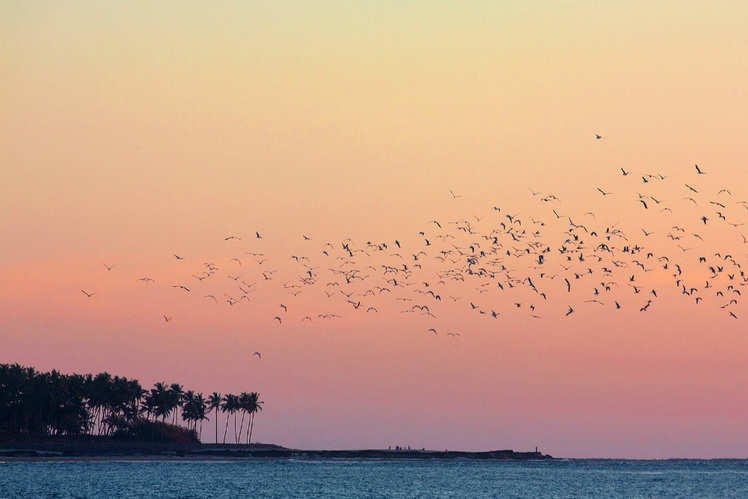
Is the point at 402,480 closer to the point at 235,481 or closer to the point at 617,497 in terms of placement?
the point at 235,481

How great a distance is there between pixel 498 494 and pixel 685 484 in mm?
57299

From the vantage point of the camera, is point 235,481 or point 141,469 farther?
point 141,469

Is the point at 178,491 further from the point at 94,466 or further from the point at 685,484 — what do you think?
the point at 685,484

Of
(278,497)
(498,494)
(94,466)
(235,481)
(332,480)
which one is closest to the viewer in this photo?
(278,497)

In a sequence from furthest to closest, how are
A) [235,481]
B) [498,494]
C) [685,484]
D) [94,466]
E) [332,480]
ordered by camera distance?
[94,466] < [685,484] < [332,480] < [235,481] < [498,494]

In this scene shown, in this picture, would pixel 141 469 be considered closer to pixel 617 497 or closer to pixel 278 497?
pixel 278 497

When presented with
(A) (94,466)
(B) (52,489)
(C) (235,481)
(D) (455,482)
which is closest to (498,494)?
(D) (455,482)

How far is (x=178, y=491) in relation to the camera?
416 feet

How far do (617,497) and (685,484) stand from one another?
156 feet

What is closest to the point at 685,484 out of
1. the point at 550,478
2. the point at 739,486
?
the point at 739,486

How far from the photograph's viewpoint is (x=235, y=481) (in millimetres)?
153000

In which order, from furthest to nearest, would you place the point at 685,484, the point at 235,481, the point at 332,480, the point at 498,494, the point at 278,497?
the point at 685,484
the point at 332,480
the point at 235,481
the point at 498,494
the point at 278,497

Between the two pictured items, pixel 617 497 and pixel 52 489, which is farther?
pixel 617 497

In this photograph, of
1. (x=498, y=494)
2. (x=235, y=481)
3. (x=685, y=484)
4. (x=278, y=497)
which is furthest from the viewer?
(x=685, y=484)
